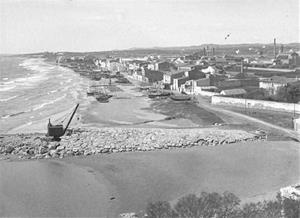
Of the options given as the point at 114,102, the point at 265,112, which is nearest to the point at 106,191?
the point at 265,112

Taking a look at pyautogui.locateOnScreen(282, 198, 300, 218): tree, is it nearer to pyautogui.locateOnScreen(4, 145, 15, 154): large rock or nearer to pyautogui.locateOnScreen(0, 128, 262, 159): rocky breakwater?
pyautogui.locateOnScreen(0, 128, 262, 159): rocky breakwater

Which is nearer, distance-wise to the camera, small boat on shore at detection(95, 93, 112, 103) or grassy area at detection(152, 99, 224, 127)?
grassy area at detection(152, 99, 224, 127)

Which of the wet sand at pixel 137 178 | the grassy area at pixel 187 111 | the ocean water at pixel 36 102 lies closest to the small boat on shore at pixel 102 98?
the ocean water at pixel 36 102

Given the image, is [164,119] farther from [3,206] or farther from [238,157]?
[3,206]

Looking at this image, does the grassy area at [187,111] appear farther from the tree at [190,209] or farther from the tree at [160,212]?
the tree at [160,212]

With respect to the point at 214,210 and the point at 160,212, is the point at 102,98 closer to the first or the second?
the point at 160,212

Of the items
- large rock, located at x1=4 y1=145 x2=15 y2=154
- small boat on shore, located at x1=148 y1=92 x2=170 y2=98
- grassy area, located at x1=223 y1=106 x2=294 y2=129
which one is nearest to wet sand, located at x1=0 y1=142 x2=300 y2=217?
large rock, located at x1=4 y1=145 x2=15 y2=154
